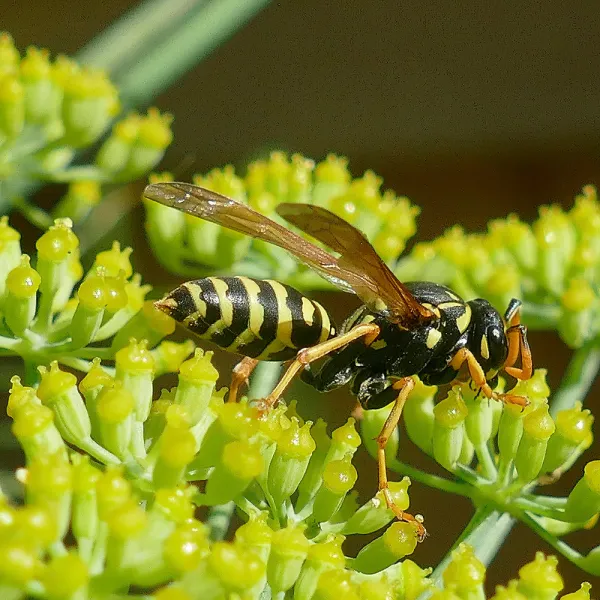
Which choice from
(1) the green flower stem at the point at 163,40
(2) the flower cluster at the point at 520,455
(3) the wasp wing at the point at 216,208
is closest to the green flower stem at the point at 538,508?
(2) the flower cluster at the point at 520,455

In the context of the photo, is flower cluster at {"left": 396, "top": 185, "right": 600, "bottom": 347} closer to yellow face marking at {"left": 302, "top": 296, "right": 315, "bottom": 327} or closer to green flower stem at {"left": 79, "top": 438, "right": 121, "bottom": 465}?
yellow face marking at {"left": 302, "top": 296, "right": 315, "bottom": 327}

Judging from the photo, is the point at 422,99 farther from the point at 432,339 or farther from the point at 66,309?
the point at 66,309

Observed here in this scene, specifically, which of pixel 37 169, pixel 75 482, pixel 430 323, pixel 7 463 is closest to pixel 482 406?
pixel 430 323

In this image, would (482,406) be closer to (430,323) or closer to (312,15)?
(430,323)

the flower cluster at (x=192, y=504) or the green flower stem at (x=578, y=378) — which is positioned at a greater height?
the green flower stem at (x=578, y=378)

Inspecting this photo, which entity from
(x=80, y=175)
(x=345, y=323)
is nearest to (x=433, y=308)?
(x=345, y=323)

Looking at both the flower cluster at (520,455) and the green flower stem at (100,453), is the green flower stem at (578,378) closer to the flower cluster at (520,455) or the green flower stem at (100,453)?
the flower cluster at (520,455)
